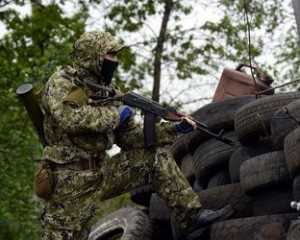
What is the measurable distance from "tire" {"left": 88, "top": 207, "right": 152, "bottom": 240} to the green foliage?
415 cm

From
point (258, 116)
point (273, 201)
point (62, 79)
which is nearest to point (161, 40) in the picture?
point (258, 116)

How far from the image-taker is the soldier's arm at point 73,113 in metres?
4.57

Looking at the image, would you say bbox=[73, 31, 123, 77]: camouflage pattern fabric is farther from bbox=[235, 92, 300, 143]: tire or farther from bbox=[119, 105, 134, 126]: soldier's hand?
bbox=[235, 92, 300, 143]: tire

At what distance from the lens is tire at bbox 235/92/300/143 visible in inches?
191

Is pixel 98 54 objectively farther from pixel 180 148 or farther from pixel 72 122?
pixel 180 148

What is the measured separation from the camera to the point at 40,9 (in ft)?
43.0

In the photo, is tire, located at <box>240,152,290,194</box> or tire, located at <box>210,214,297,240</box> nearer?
tire, located at <box>210,214,297,240</box>

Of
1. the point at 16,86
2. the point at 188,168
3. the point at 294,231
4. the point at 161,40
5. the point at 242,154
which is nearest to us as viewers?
the point at 294,231

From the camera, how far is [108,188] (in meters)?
5.00

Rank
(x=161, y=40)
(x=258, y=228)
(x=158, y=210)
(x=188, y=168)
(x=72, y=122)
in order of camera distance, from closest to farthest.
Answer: (x=258, y=228), (x=72, y=122), (x=158, y=210), (x=188, y=168), (x=161, y=40)

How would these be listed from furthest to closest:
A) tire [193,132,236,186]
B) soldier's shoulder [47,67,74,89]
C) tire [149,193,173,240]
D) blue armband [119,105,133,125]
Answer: tire [149,193,173,240]
tire [193,132,236,186]
blue armband [119,105,133,125]
soldier's shoulder [47,67,74,89]

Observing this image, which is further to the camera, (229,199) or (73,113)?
(229,199)

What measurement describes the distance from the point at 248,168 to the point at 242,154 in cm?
41

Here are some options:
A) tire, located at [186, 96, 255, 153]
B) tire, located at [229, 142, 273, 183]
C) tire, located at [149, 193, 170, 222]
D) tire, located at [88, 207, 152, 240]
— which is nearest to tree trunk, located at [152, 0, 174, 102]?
tire, located at [88, 207, 152, 240]
